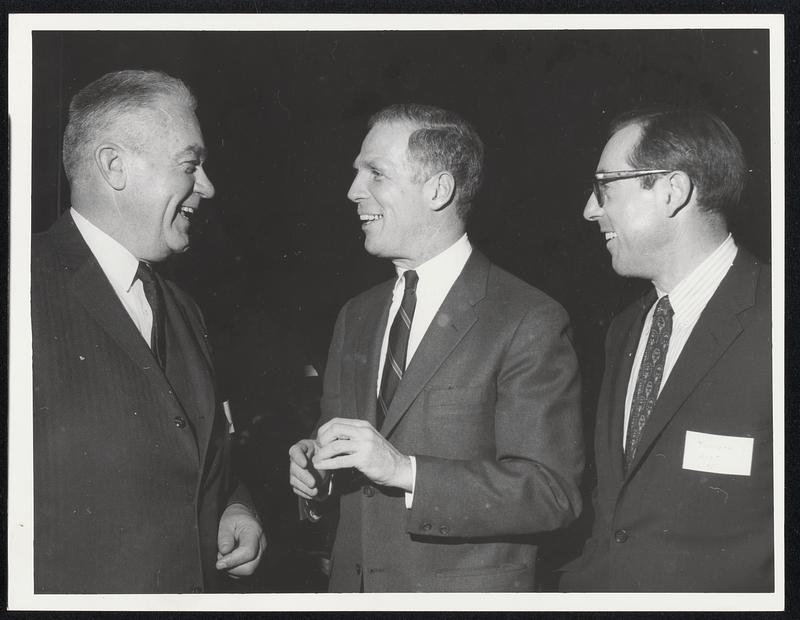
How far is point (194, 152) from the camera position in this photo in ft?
9.49

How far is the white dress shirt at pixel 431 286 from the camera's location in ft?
9.30

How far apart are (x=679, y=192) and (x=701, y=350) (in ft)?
1.80

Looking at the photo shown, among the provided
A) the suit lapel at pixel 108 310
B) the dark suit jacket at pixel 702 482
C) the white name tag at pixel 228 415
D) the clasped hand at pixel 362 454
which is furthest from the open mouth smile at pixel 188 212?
the dark suit jacket at pixel 702 482

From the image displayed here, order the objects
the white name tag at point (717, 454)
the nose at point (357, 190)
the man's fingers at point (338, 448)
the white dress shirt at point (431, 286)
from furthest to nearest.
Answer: the nose at point (357, 190) < the white dress shirt at point (431, 286) < the white name tag at point (717, 454) < the man's fingers at point (338, 448)

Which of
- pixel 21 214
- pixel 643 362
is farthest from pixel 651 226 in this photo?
pixel 21 214

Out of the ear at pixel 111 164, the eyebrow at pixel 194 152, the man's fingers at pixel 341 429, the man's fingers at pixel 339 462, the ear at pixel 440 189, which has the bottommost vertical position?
the man's fingers at pixel 339 462

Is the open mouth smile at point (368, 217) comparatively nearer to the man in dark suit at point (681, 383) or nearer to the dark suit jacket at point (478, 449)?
the dark suit jacket at point (478, 449)

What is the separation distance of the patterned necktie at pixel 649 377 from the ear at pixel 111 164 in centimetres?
184

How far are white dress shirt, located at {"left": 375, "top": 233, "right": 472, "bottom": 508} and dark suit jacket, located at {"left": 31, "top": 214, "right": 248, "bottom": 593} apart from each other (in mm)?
700

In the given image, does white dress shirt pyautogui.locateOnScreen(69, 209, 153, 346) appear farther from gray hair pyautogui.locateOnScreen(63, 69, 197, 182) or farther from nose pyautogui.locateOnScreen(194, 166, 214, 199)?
nose pyautogui.locateOnScreen(194, 166, 214, 199)

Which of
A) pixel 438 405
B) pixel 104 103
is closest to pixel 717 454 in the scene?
pixel 438 405

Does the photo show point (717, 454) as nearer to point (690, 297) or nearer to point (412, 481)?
point (690, 297)

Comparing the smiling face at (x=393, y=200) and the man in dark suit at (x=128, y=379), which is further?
the smiling face at (x=393, y=200)

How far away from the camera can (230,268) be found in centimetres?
305
